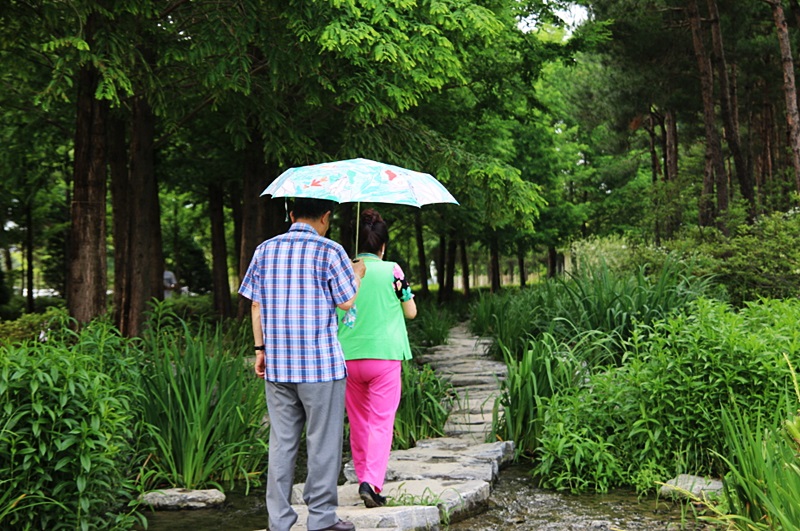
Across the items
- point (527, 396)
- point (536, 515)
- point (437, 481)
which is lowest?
point (536, 515)

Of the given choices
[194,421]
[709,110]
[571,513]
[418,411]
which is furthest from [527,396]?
[709,110]

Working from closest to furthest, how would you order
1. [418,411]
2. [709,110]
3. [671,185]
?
[418,411], [709,110], [671,185]

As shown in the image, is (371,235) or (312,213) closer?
(312,213)

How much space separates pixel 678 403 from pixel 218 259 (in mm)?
14151

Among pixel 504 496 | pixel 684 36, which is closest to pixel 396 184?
pixel 504 496

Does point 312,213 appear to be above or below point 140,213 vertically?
below

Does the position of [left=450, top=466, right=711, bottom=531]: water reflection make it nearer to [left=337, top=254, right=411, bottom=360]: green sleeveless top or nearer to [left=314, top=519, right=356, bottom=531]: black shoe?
[left=314, top=519, right=356, bottom=531]: black shoe

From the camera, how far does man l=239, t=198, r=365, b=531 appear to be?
4.18 m

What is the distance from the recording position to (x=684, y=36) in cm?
2328

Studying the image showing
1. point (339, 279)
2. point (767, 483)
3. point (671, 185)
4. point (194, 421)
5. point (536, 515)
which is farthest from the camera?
point (671, 185)

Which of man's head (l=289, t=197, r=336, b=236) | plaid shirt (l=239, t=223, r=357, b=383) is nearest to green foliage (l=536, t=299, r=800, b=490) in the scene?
plaid shirt (l=239, t=223, r=357, b=383)

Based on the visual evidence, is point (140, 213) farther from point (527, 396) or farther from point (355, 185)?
point (355, 185)

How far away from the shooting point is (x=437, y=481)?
227 inches

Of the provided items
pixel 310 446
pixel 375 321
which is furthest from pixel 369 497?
pixel 375 321
